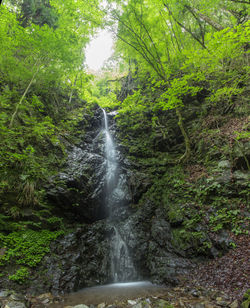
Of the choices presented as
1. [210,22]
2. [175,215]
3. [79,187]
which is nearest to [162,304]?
[175,215]

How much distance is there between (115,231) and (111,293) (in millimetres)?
2246

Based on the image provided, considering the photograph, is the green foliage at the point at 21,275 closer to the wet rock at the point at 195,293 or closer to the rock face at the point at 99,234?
the rock face at the point at 99,234

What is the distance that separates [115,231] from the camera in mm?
6594

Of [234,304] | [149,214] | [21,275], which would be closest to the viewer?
[234,304]

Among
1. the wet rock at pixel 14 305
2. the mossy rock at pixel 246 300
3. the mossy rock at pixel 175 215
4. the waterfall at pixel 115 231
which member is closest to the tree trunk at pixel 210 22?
the waterfall at pixel 115 231

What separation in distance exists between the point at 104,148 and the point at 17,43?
5957 millimetres

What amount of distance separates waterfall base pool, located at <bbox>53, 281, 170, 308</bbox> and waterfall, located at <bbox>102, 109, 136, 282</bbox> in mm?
455

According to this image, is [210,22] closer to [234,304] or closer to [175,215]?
[175,215]

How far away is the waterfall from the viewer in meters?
5.57

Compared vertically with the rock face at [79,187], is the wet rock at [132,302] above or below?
below

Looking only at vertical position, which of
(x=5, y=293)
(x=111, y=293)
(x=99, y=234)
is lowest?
(x=111, y=293)

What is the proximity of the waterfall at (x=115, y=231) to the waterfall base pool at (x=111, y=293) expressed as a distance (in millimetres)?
455

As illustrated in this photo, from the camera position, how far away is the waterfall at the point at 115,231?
18.3 feet

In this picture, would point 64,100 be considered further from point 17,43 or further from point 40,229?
point 40,229
